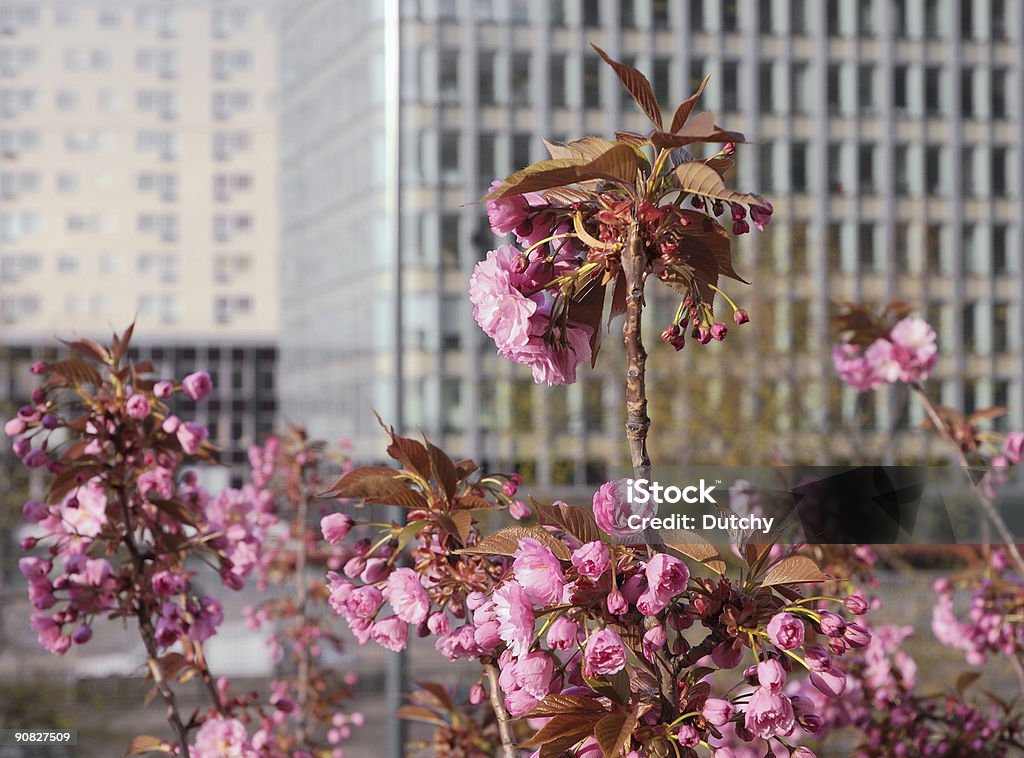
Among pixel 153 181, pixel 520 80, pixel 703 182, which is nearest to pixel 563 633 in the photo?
pixel 703 182

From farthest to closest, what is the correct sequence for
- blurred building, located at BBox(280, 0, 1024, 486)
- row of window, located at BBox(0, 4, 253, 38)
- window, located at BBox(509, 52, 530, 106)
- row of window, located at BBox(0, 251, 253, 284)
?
row of window, located at BBox(0, 4, 253, 38)
row of window, located at BBox(0, 251, 253, 284)
window, located at BBox(509, 52, 530, 106)
blurred building, located at BBox(280, 0, 1024, 486)

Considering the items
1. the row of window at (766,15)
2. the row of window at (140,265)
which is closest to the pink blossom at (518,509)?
the row of window at (766,15)

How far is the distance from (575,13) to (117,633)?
19152mm

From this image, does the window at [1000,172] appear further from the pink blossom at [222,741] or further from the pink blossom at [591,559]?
the pink blossom at [591,559]

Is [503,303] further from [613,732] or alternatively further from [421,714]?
[421,714]

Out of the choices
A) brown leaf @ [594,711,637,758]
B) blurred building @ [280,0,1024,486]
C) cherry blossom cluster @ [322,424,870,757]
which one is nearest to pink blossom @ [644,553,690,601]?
cherry blossom cluster @ [322,424,870,757]

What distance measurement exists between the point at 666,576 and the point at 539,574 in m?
0.10

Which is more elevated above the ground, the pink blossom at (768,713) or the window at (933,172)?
the window at (933,172)

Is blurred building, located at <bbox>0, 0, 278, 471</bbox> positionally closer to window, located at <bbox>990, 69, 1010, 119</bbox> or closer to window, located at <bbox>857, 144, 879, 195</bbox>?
window, located at <bbox>857, 144, 879, 195</bbox>

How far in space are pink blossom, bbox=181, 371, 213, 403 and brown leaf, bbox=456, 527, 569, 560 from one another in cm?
69

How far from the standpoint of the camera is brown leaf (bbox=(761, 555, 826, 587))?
100 cm

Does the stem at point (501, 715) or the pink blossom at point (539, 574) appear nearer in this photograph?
the pink blossom at point (539, 574)

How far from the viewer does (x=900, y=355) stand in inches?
89.3

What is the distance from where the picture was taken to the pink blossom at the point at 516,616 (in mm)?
989
